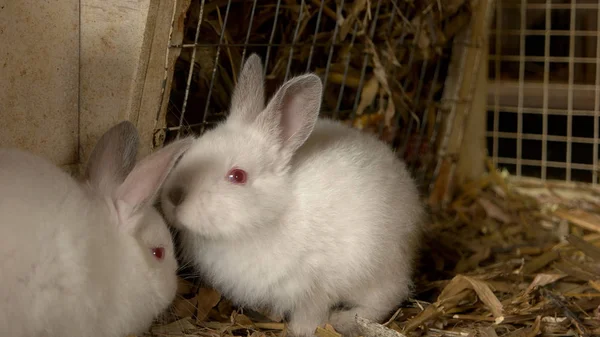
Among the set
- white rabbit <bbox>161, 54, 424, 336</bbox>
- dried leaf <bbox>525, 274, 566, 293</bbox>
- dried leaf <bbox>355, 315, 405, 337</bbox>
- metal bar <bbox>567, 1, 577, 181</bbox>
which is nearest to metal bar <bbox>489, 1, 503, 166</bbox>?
metal bar <bbox>567, 1, 577, 181</bbox>

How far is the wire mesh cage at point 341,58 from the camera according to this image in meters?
3.26

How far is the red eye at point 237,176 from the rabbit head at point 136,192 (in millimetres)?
282

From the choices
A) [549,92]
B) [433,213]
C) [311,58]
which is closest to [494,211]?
[433,213]

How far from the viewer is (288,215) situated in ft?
9.39

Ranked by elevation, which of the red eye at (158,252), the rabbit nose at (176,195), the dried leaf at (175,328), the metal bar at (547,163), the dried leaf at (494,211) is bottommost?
the dried leaf at (175,328)

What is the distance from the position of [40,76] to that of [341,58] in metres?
1.63

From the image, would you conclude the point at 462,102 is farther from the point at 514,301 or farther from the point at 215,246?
the point at 215,246

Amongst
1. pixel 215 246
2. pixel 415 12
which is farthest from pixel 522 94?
pixel 215 246

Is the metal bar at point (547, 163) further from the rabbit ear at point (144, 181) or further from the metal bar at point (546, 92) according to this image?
the rabbit ear at point (144, 181)

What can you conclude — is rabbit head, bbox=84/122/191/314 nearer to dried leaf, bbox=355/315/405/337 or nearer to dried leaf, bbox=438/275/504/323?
dried leaf, bbox=355/315/405/337

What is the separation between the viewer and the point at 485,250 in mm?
3861

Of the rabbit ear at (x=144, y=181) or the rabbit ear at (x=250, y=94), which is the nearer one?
the rabbit ear at (x=144, y=181)

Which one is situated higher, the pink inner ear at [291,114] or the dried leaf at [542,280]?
the pink inner ear at [291,114]

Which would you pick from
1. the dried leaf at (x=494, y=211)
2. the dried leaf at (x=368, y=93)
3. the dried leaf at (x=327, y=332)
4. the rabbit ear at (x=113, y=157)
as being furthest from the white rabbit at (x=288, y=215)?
the dried leaf at (x=494, y=211)
